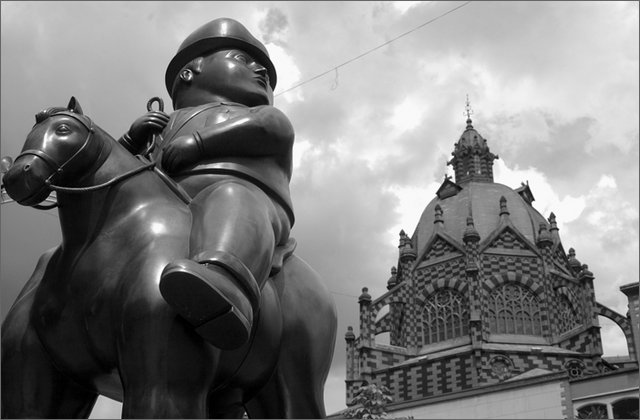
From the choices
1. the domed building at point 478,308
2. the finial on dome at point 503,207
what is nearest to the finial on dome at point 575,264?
the domed building at point 478,308

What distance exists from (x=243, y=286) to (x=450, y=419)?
23.8 metres

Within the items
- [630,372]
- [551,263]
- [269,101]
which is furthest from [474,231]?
[269,101]

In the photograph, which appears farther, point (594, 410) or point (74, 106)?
point (594, 410)

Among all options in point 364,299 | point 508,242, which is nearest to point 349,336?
point 364,299

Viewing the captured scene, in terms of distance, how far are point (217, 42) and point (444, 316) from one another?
39192 mm

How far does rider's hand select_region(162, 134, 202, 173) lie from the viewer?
377 cm

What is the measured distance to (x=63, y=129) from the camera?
3.44 meters

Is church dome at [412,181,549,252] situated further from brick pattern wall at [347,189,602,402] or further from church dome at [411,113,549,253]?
brick pattern wall at [347,189,602,402]

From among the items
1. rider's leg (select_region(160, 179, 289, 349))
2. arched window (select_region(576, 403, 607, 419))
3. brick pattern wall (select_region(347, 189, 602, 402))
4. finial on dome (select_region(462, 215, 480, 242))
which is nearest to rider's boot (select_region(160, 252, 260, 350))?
rider's leg (select_region(160, 179, 289, 349))

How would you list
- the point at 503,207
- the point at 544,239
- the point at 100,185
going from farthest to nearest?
the point at 503,207 < the point at 544,239 < the point at 100,185

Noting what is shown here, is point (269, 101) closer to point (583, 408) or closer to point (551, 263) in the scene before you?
point (583, 408)

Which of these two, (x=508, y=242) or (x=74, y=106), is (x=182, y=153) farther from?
(x=508, y=242)

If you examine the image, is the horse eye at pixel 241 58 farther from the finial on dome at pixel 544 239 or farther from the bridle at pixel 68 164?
the finial on dome at pixel 544 239

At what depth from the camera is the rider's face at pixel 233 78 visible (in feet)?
14.2
